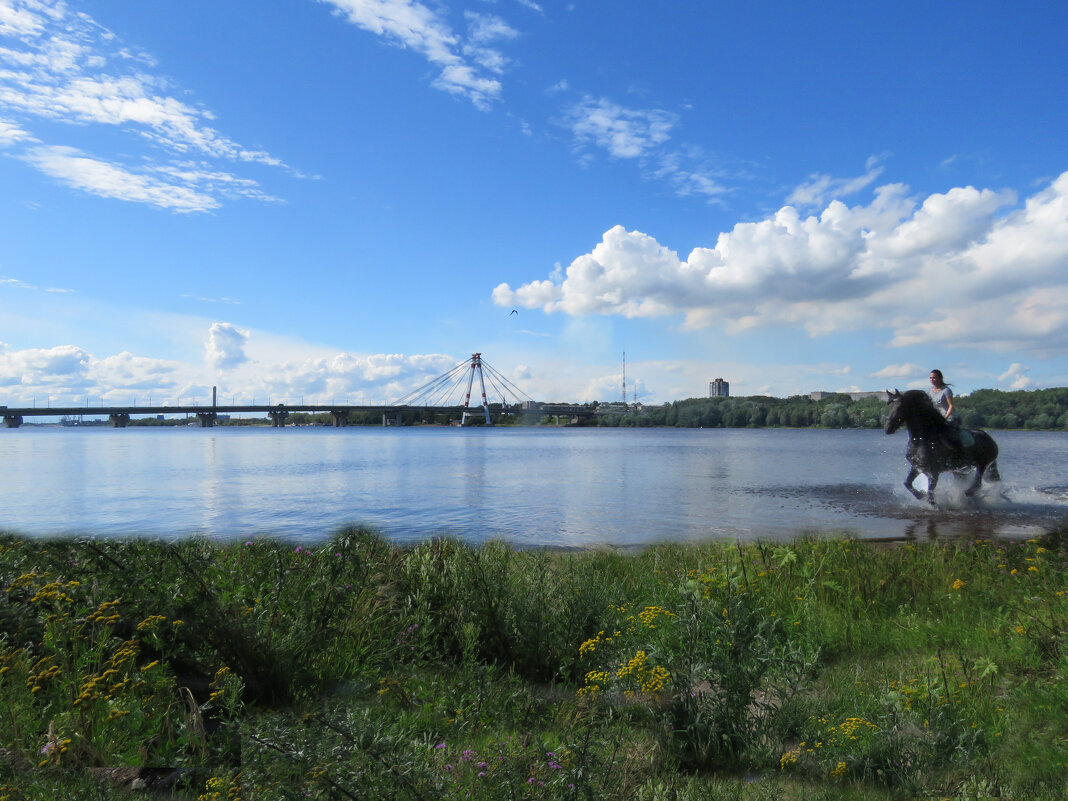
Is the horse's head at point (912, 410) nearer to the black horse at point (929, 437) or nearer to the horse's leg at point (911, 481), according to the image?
the black horse at point (929, 437)

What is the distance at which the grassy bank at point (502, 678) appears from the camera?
3158mm

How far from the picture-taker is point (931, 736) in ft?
12.8

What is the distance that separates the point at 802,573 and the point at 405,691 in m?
5.58

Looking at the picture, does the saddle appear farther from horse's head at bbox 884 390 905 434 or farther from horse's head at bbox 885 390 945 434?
horse's head at bbox 884 390 905 434

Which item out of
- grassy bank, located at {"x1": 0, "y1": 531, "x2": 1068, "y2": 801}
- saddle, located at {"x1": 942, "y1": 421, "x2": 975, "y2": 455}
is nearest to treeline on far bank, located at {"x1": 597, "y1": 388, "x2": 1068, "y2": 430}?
saddle, located at {"x1": 942, "y1": 421, "x2": 975, "y2": 455}

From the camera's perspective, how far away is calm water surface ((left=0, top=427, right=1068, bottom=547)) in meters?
11.4

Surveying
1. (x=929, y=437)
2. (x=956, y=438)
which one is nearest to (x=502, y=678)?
(x=929, y=437)

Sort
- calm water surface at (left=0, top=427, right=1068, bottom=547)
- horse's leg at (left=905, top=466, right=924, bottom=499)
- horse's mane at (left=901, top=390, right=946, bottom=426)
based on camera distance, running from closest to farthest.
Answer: calm water surface at (left=0, top=427, right=1068, bottom=547) < horse's mane at (left=901, top=390, right=946, bottom=426) < horse's leg at (left=905, top=466, right=924, bottom=499)

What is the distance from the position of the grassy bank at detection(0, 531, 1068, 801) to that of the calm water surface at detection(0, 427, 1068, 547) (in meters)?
3.79

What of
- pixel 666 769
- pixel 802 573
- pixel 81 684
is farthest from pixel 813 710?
pixel 81 684

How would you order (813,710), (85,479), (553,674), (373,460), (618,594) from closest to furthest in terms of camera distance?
(813,710)
(553,674)
(618,594)
(85,479)
(373,460)

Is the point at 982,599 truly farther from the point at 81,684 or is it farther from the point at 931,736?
the point at 81,684

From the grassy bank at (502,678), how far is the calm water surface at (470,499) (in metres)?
3.79

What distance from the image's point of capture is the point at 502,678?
5441mm
